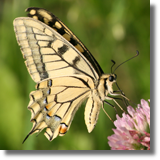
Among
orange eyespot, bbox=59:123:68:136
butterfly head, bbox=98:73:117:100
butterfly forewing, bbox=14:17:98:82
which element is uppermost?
butterfly forewing, bbox=14:17:98:82

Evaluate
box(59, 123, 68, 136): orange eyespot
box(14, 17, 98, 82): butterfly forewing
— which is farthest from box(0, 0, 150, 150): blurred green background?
box(14, 17, 98, 82): butterfly forewing

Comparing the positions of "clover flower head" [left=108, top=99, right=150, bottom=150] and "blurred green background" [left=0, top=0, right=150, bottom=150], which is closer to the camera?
"clover flower head" [left=108, top=99, right=150, bottom=150]

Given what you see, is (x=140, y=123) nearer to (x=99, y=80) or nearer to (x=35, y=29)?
(x=99, y=80)

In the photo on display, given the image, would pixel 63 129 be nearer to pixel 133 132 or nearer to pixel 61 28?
pixel 133 132

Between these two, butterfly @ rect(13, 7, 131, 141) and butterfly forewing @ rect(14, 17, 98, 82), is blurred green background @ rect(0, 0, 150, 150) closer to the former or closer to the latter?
butterfly @ rect(13, 7, 131, 141)

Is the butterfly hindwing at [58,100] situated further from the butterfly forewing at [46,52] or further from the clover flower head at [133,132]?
the clover flower head at [133,132]

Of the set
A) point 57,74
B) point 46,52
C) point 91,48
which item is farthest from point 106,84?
point 91,48

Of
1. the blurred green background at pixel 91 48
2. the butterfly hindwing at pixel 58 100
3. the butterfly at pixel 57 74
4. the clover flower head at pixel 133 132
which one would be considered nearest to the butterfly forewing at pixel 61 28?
the butterfly at pixel 57 74
